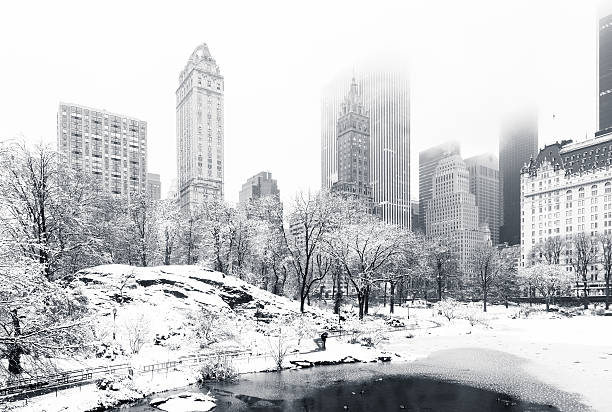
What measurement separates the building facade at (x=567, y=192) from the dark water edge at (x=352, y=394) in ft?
443

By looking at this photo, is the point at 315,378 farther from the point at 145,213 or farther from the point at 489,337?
the point at 145,213

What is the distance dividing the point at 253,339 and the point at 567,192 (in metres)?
162

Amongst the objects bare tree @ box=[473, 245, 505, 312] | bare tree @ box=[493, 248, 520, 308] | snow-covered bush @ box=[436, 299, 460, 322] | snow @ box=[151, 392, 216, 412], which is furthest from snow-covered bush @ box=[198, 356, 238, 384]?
bare tree @ box=[493, 248, 520, 308]

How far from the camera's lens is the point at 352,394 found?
27.9 metres

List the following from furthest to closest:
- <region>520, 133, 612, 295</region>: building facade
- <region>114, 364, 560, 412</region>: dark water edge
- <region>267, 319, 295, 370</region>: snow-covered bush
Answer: <region>520, 133, 612, 295</region>: building facade
<region>267, 319, 295, 370</region>: snow-covered bush
<region>114, 364, 560, 412</region>: dark water edge

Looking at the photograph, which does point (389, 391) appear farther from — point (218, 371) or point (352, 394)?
point (218, 371)

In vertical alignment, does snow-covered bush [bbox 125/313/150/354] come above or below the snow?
above

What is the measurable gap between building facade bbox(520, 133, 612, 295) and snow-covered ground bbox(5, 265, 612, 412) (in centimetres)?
11211

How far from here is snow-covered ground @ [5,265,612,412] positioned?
94.7ft

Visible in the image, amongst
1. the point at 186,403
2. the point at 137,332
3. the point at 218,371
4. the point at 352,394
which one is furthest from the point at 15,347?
the point at 137,332

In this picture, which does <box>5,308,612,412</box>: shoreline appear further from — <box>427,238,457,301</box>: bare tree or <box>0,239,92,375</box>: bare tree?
<box>427,238,457,301</box>: bare tree

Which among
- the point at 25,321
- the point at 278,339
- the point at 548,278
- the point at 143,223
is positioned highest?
the point at 143,223

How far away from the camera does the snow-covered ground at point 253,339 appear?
28.9 m

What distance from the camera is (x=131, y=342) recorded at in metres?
35.3
